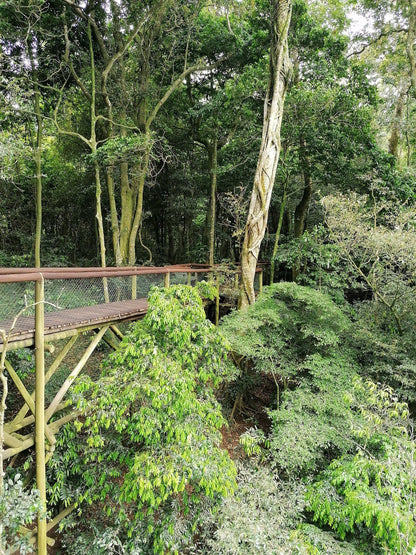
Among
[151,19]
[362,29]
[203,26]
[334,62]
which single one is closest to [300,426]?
[334,62]

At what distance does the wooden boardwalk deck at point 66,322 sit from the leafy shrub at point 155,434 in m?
0.43

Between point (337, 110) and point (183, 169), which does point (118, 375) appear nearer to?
point (337, 110)

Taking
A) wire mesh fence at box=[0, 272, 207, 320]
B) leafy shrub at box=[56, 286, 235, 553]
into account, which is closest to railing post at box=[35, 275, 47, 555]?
leafy shrub at box=[56, 286, 235, 553]

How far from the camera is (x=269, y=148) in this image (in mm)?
5594

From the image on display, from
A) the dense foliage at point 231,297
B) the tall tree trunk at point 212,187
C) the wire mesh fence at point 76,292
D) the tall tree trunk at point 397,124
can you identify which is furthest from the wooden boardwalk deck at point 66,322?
the tall tree trunk at point 397,124

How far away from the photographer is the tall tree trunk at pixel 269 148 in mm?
5479

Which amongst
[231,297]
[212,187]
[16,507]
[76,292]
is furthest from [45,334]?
[212,187]

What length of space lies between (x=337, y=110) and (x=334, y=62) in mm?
1287

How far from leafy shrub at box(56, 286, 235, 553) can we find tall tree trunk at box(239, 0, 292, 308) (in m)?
2.32

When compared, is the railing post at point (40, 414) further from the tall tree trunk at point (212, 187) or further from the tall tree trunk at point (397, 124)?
the tall tree trunk at point (397, 124)

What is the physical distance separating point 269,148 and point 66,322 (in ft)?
15.1

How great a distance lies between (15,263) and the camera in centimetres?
1025

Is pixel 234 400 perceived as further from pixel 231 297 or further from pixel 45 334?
pixel 45 334

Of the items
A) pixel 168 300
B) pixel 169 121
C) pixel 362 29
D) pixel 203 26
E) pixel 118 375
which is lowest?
pixel 118 375
